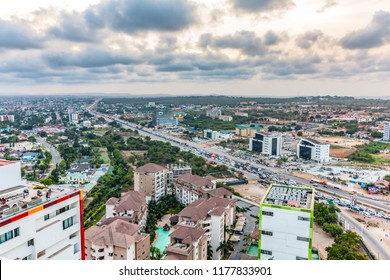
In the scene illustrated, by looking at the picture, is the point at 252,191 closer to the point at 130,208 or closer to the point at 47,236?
the point at 130,208

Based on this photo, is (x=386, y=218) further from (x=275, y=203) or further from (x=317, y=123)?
(x=317, y=123)

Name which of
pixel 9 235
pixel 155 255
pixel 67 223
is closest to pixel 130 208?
pixel 155 255

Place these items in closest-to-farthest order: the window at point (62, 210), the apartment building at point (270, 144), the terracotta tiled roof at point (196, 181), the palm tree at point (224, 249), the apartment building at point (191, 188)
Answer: the window at point (62, 210)
the palm tree at point (224, 249)
the apartment building at point (191, 188)
the terracotta tiled roof at point (196, 181)
the apartment building at point (270, 144)

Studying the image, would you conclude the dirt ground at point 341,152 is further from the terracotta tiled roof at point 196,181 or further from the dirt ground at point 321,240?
the terracotta tiled roof at point 196,181

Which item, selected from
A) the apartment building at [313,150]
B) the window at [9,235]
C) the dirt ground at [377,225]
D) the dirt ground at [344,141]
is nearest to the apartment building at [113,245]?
the window at [9,235]

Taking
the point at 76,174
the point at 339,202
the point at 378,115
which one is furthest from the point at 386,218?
the point at 378,115
